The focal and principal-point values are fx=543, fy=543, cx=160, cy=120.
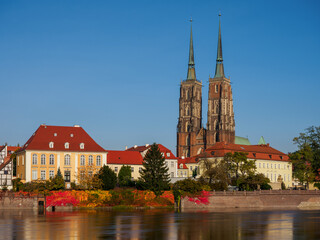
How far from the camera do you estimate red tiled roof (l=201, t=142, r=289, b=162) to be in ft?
401

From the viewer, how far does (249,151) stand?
417 ft

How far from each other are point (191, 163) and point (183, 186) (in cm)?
5243

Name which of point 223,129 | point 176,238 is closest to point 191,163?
point 223,129

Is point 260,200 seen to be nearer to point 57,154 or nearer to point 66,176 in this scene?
point 66,176

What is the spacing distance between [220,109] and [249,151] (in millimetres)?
43138

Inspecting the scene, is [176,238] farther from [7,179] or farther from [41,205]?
[7,179]

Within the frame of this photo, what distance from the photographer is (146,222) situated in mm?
57125

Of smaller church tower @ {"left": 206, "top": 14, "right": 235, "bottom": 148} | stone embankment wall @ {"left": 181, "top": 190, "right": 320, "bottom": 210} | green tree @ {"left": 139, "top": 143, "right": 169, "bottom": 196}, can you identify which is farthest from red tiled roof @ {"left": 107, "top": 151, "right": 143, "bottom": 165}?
smaller church tower @ {"left": 206, "top": 14, "right": 235, "bottom": 148}

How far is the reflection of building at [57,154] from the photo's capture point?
89375mm

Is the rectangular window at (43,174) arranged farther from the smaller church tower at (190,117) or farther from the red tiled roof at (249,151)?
the smaller church tower at (190,117)

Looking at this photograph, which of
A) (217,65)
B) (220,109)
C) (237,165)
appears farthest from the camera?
(217,65)

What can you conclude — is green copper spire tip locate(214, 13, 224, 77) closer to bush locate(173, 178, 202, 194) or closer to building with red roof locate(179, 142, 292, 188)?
building with red roof locate(179, 142, 292, 188)

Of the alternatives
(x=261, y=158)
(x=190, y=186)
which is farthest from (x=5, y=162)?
(x=261, y=158)

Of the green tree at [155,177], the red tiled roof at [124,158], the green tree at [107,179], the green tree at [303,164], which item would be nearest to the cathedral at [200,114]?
the red tiled roof at [124,158]
